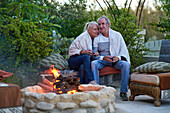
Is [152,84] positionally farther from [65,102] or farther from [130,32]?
[130,32]

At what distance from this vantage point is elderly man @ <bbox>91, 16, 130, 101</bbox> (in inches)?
166

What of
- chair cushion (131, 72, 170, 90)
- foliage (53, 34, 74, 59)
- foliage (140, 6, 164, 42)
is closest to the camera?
chair cushion (131, 72, 170, 90)

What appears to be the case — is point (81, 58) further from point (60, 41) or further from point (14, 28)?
point (60, 41)

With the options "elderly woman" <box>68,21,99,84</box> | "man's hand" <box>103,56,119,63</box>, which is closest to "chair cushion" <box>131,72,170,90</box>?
"man's hand" <box>103,56,119,63</box>

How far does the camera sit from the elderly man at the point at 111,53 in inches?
166

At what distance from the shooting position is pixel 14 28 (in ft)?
15.5

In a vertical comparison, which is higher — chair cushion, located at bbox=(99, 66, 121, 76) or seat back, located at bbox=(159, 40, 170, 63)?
seat back, located at bbox=(159, 40, 170, 63)

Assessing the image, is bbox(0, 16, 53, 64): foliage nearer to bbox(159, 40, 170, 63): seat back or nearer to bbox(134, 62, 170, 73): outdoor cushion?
bbox(134, 62, 170, 73): outdoor cushion

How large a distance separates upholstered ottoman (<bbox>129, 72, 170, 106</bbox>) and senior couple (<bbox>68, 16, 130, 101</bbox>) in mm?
260

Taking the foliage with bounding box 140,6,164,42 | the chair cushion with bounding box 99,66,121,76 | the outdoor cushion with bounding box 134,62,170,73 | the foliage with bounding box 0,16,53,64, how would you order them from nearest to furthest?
the outdoor cushion with bounding box 134,62,170,73 < the chair cushion with bounding box 99,66,121,76 < the foliage with bounding box 0,16,53,64 < the foliage with bounding box 140,6,164,42

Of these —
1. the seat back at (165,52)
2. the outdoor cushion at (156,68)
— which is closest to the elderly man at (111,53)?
the outdoor cushion at (156,68)

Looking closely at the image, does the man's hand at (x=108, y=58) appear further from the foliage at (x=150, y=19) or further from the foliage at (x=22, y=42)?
the foliage at (x=150, y=19)

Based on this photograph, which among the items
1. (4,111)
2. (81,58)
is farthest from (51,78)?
(81,58)

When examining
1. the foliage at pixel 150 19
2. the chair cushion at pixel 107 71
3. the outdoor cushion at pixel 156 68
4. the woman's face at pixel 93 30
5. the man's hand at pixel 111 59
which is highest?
the foliage at pixel 150 19
